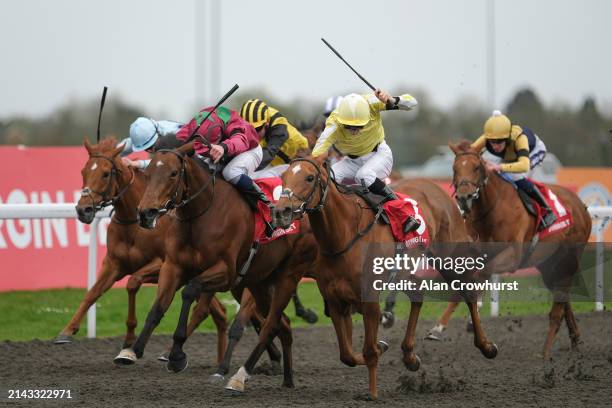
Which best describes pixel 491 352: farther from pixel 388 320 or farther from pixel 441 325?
pixel 441 325

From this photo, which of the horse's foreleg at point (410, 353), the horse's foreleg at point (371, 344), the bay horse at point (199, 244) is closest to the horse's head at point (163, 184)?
the bay horse at point (199, 244)

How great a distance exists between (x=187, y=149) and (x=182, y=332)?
3.81 ft

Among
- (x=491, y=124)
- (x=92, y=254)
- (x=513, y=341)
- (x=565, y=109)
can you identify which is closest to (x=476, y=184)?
(x=491, y=124)

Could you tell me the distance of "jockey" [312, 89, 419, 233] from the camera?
22.6 ft

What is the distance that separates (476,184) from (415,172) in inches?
643

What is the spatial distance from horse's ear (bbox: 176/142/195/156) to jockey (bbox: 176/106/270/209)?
0.54 feet

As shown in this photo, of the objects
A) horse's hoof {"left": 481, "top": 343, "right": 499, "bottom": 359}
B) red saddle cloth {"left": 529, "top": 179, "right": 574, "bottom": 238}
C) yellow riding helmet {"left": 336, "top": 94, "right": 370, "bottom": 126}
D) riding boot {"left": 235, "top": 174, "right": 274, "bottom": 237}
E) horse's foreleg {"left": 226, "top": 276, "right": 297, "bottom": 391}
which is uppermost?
yellow riding helmet {"left": 336, "top": 94, "right": 370, "bottom": 126}

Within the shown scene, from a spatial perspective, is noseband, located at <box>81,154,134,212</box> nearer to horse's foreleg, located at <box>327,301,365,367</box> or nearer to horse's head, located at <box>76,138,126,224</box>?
horse's head, located at <box>76,138,126,224</box>

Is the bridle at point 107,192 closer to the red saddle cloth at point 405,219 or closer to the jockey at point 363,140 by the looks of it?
the jockey at point 363,140

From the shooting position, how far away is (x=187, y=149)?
6.72 metres

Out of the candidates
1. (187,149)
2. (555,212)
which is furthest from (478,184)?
(187,149)

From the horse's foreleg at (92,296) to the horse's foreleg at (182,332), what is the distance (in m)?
1.45

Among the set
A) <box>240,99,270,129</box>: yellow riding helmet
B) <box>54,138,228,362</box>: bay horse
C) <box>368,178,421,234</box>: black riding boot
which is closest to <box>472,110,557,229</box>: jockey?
<box>240,99,270,129</box>: yellow riding helmet

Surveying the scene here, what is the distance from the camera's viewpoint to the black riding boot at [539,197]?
9.34 m
